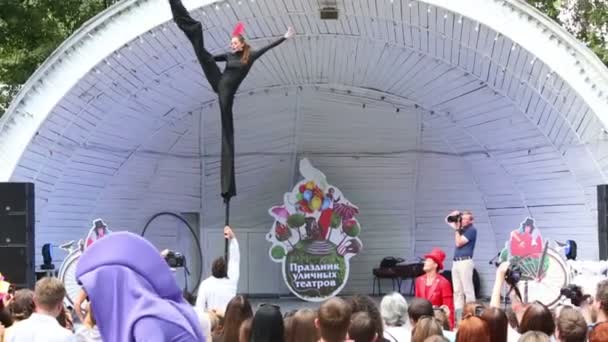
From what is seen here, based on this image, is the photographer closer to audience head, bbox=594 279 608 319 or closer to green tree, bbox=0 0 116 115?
audience head, bbox=594 279 608 319

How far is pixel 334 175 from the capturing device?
48.2 feet

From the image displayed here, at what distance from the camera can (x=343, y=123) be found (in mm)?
14422

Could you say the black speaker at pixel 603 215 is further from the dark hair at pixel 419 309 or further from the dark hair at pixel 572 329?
the dark hair at pixel 572 329

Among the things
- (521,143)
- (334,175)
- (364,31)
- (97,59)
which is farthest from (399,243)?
(97,59)

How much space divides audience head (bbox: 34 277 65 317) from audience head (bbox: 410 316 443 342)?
151 cm

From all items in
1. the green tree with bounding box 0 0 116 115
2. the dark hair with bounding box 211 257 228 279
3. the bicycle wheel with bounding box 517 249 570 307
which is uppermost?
the green tree with bounding box 0 0 116 115

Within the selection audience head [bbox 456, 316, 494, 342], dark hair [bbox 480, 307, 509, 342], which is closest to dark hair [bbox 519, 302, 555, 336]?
dark hair [bbox 480, 307, 509, 342]

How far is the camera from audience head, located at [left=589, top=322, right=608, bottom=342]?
13.3 ft

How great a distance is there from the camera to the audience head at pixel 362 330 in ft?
13.4

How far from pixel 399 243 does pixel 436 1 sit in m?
4.89

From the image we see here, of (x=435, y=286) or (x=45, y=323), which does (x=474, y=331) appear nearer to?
(x=45, y=323)

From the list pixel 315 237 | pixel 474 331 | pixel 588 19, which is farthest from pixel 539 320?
pixel 588 19

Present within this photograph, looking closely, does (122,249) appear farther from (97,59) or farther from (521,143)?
(521,143)

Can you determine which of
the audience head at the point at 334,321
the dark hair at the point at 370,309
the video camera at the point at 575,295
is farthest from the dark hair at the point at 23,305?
the video camera at the point at 575,295
